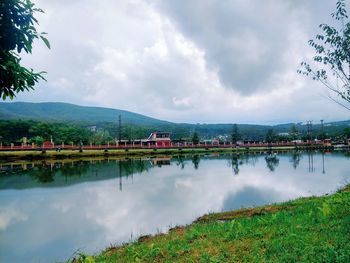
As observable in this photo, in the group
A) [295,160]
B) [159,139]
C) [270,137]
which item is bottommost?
[295,160]

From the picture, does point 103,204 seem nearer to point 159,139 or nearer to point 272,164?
point 272,164

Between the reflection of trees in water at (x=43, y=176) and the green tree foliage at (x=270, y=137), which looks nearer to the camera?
the reflection of trees in water at (x=43, y=176)

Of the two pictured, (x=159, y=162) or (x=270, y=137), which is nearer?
(x=159, y=162)

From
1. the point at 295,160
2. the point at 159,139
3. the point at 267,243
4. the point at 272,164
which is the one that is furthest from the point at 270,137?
the point at 267,243

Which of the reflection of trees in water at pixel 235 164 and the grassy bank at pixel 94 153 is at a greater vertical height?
the grassy bank at pixel 94 153

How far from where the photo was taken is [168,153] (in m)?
86.8

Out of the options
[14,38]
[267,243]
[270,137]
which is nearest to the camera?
[14,38]

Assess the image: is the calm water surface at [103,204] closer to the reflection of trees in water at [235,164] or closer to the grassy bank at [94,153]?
the reflection of trees in water at [235,164]

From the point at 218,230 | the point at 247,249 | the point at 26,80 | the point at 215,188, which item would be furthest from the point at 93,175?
the point at 26,80

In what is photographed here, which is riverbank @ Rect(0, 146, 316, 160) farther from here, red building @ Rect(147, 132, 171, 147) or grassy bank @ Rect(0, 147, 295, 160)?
red building @ Rect(147, 132, 171, 147)

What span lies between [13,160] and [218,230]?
191 feet

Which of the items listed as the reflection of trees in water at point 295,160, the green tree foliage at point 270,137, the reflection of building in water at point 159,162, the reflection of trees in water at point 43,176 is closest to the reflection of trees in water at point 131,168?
the reflection of building in water at point 159,162

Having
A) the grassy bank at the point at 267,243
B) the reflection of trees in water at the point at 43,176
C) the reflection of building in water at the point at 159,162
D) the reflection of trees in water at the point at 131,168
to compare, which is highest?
the grassy bank at the point at 267,243

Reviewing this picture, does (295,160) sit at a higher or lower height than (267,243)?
lower
